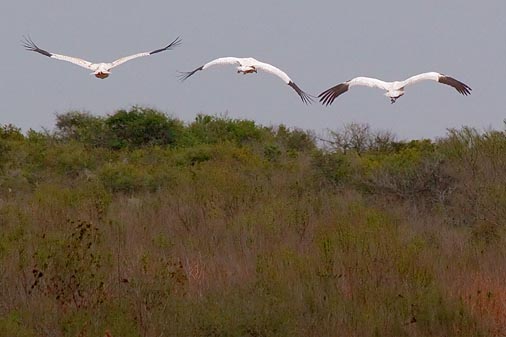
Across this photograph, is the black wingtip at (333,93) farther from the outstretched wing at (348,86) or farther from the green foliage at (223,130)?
the green foliage at (223,130)

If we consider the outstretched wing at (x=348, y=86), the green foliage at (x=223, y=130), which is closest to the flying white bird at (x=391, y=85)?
the outstretched wing at (x=348, y=86)

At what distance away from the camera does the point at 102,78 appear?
16.8m

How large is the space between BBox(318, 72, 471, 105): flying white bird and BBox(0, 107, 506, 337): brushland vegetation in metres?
1.72

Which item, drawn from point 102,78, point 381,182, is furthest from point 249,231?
point 381,182

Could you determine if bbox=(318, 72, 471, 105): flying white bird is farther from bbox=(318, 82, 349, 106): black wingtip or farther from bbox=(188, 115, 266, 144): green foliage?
bbox=(188, 115, 266, 144): green foliage

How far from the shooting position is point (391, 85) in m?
16.2

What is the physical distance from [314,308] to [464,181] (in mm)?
8985

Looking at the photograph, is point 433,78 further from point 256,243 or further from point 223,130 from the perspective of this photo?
point 223,130

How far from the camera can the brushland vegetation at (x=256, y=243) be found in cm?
1163

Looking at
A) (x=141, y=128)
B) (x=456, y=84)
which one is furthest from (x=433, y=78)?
(x=141, y=128)

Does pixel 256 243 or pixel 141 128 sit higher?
pixel 141 128

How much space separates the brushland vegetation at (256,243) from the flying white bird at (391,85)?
5.64ft

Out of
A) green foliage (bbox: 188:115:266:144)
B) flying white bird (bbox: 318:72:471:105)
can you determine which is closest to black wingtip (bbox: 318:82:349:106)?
flying white bird (bbox: 318:72:471:105)

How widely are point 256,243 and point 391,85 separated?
3005 mm
